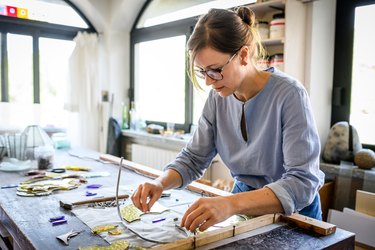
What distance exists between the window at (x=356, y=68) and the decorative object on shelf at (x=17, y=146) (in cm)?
210

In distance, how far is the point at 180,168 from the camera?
4.35 feet

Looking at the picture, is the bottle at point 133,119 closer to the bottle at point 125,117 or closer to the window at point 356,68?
the bottle at point 125,117

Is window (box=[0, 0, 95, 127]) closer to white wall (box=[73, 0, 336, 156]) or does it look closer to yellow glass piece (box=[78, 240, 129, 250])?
white wall (box=[73, 0, 336, 156])

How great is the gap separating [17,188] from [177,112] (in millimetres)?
2327

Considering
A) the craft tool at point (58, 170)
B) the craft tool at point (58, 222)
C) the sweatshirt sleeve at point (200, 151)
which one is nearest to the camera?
the craft tool at point (58, 222)

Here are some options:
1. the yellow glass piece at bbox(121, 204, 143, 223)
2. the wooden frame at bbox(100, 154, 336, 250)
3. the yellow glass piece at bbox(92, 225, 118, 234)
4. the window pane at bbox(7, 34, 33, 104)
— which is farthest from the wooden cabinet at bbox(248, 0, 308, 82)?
the window pane at bbox(7, 34, 33, 104)

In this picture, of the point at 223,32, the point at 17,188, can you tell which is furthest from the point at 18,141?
the point at 223,32

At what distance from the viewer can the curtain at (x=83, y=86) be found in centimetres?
396

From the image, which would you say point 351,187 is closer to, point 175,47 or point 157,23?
point 175,47

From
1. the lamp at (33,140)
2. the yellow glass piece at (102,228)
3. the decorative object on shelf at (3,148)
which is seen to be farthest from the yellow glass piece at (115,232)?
the decorative object on shelf at (3,148)

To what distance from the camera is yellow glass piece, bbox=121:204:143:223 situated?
3.68 ft

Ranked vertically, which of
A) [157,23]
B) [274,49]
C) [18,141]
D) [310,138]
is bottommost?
[18,141]

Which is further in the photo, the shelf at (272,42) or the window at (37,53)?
the window at (37,53)

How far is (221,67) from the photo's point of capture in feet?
3.61
